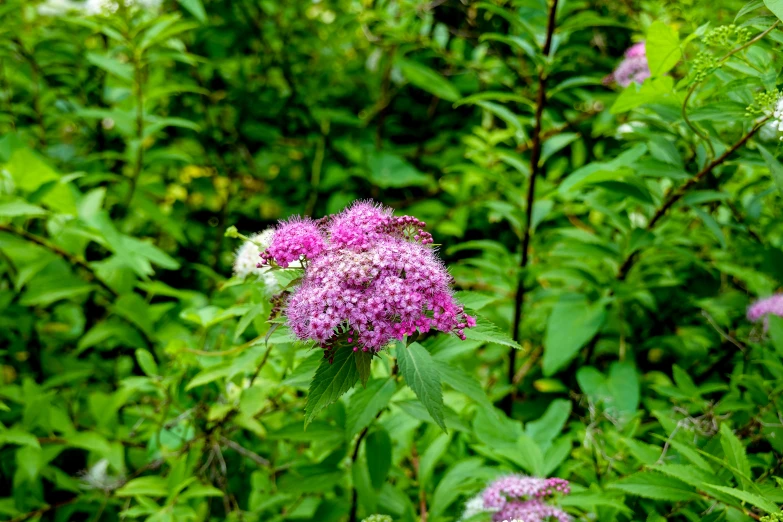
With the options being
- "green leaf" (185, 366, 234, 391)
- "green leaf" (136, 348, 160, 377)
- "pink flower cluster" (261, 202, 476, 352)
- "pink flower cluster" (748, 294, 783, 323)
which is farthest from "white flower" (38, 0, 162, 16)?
"pink flower cluster" (748, 294, 783, 323)

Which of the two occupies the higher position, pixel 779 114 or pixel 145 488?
pixel 779 114

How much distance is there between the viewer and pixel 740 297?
189 centimetres

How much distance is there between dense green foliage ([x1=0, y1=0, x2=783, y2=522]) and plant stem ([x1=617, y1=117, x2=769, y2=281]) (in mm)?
17

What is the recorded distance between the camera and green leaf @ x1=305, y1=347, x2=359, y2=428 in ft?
Answer: 2.85

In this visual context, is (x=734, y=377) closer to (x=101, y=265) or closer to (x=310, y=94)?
(x=101, y=265)

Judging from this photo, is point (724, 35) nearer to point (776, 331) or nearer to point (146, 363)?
point (776, 331)

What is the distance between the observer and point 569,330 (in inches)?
65.7

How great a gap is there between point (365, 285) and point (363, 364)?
113 mm

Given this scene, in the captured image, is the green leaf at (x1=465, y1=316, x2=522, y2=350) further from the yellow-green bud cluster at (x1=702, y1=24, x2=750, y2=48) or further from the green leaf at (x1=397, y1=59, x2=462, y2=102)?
the green leaf at (x1=397, y1=59, x2=462, y2=102)

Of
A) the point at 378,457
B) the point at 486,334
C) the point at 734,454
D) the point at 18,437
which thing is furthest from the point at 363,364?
the point at 18,437

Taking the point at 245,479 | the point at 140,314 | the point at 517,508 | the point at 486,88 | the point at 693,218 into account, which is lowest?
the point at 245,479

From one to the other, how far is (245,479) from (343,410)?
581 millimetres

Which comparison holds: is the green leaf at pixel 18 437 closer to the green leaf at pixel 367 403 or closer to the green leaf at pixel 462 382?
the green leaf at pixel 367 403

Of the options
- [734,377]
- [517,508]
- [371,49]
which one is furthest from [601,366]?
[371,49]
